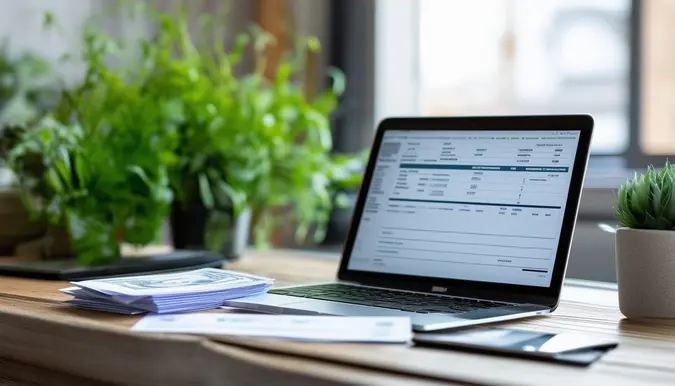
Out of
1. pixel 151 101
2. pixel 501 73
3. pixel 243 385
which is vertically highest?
pixel 501 73

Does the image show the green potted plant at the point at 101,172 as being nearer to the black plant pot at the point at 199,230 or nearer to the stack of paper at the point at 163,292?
the black plant pot at the point at 199,230

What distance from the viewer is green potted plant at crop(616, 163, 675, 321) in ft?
2.96

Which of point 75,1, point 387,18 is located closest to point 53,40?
point 75,1

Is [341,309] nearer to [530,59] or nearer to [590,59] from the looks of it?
[590,59]

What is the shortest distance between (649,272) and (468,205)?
0.82ft

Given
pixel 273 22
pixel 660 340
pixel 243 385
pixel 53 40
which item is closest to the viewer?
pixel 243 385

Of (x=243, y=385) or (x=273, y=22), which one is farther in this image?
(x=273, y=22)

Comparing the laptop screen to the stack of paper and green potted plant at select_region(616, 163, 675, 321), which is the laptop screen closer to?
green potted plant at select_region(616, 163, 675, 321)

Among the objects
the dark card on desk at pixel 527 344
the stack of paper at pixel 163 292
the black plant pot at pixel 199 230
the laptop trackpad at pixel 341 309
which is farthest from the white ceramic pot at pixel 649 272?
the black plant pot at pixel 199 230

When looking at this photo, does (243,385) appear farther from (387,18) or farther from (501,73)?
(501,73)

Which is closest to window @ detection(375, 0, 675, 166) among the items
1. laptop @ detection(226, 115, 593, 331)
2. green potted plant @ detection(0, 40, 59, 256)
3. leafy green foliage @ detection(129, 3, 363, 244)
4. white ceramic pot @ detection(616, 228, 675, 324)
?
laptop @ detection(226, 115, 593, 331)

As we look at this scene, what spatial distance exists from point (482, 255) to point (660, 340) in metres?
0.28

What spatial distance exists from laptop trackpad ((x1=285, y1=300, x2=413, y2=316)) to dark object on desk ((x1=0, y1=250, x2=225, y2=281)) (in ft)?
1.41

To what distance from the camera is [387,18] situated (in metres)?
2.08
